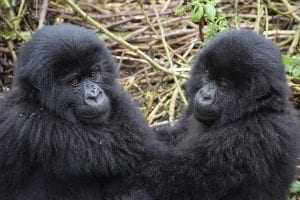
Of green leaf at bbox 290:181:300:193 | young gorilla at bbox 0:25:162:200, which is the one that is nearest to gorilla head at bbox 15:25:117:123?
young gorilla at bbox 0:25:162:200

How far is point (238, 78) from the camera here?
5445 mm

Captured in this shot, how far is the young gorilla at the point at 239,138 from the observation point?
5328 mm

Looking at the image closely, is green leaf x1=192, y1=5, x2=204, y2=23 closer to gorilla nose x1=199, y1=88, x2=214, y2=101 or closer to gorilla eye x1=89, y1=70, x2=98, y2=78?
gorilla nose x1=199, y1=88, x2=214, y2=101

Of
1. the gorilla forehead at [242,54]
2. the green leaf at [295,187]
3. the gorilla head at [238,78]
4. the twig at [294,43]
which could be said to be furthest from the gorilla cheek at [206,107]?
the twig at [294,43]

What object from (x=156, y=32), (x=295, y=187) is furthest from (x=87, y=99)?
(x=156, y=32)

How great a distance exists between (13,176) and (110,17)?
3.70m

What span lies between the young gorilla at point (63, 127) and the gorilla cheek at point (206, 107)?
505 mm

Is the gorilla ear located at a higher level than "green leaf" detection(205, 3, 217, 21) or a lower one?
higher

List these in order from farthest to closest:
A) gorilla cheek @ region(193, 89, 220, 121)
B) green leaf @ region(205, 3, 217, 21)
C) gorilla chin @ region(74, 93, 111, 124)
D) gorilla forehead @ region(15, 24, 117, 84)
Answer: green leaf @ region(205, 3, 217, 21) → gorilla cheek @ region(193, 89, 220, 121) → gorilla chin @ region(74, 93, 111, 124) → gorilla forehead @ region(15, 24, 117, 84)

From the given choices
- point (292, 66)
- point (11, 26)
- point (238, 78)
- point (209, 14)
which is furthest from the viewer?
point (11, 26)

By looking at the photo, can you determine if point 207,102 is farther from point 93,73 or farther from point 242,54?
point 93,73

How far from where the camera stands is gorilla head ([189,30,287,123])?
5.37 meters

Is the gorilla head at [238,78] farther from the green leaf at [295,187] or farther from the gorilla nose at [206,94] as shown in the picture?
the green leaf at [295,187]

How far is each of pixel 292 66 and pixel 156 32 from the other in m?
1.42
